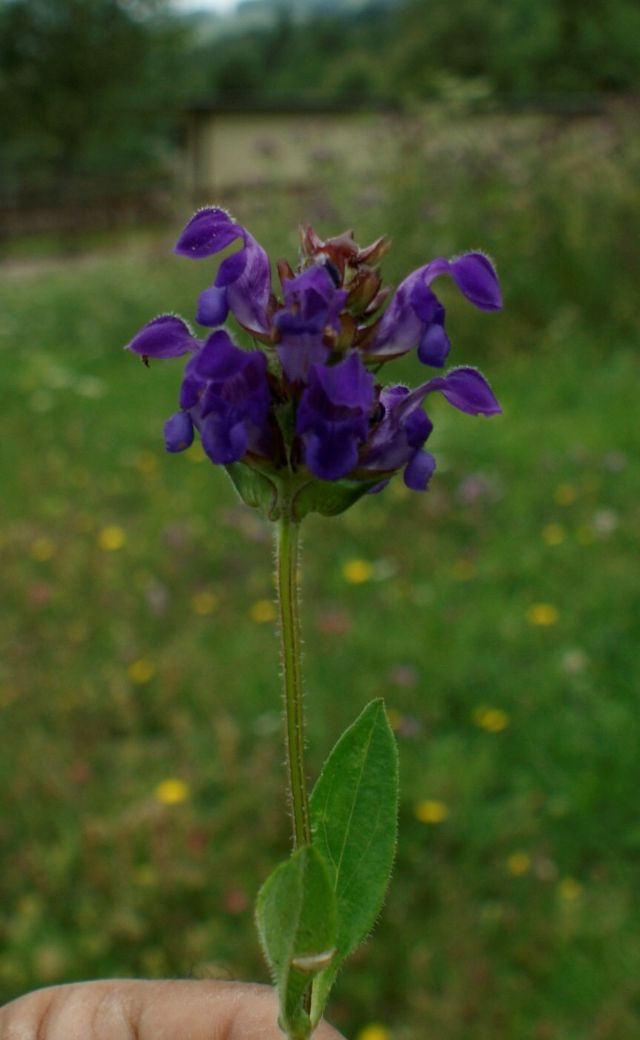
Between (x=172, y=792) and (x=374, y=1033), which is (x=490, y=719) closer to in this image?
(x=172, y=792)

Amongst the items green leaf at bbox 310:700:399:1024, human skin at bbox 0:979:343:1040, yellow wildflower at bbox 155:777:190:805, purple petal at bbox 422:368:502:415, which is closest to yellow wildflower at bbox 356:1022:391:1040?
yellow wildflower at bbox 155:777:190:805

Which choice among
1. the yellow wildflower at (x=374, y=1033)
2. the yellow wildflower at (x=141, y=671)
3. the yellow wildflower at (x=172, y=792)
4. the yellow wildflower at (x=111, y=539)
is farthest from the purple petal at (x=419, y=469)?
the yellow wildflower at (x=111, y=539)

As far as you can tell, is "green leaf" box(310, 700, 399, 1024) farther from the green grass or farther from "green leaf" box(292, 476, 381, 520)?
the green grass

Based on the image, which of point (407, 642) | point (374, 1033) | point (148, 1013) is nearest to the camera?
point (148, 1013)

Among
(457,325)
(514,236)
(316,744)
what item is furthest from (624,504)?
(514,236)

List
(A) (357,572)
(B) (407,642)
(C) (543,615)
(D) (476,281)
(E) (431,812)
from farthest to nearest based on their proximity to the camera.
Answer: (A) (357,572)
(C) (543,615)
(B) (407,642)
(E) (431,812)
(D) (476,281)

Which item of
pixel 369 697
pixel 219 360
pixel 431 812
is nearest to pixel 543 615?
pixel 369 697
